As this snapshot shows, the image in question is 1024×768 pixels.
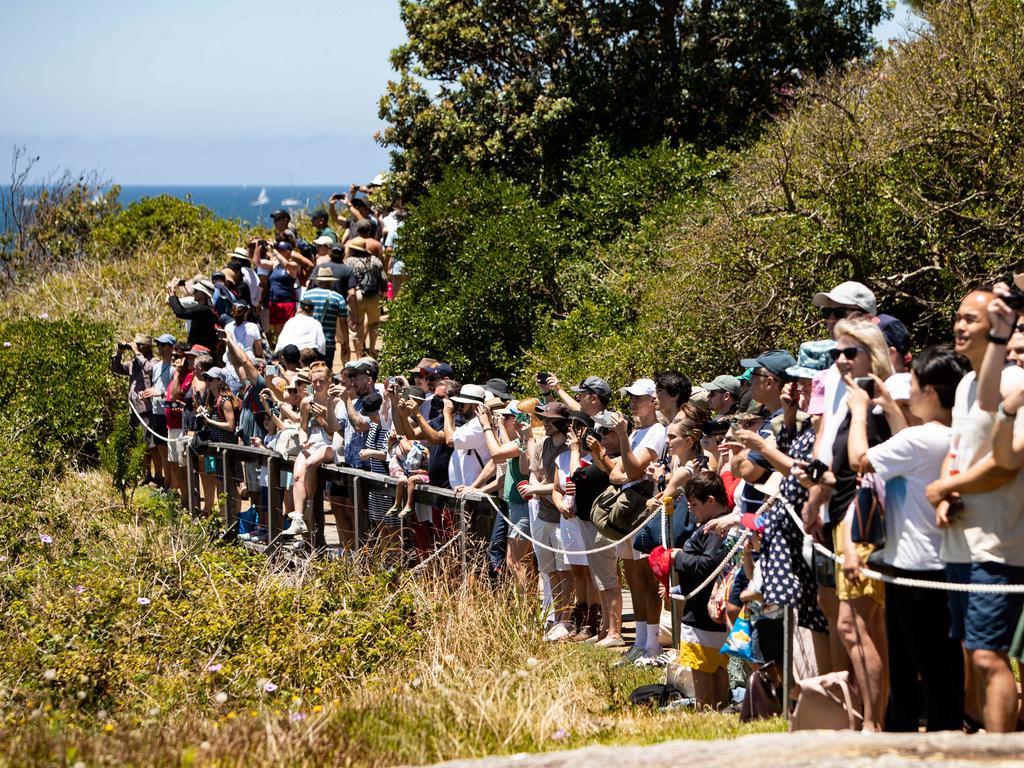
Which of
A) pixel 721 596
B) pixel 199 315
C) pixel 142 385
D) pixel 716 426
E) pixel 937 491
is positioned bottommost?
pixel 721 596

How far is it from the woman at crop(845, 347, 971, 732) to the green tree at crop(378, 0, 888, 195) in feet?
49.7

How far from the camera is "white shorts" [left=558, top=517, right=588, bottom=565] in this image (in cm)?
938

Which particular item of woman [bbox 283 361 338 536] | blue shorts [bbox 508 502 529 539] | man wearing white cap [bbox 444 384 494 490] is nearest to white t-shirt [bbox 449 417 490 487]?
man wearing white cap [bbox 444 384 494 490]

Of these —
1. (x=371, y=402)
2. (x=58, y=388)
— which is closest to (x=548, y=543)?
(x=371, y=402)

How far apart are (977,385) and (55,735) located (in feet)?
15.6

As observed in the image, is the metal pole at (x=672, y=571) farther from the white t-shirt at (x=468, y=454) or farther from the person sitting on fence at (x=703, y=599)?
the white t-shirt at (x=468, y=454)

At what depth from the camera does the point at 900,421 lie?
6.05m

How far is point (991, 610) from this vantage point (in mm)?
5469

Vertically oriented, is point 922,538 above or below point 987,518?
below

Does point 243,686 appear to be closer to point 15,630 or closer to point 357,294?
point 15,630

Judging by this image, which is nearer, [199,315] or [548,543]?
[548,543]

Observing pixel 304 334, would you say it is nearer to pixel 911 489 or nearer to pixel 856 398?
pixel 856 398

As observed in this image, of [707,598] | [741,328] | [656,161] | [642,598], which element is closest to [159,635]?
[642,598]

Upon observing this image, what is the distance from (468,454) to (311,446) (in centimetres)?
203
